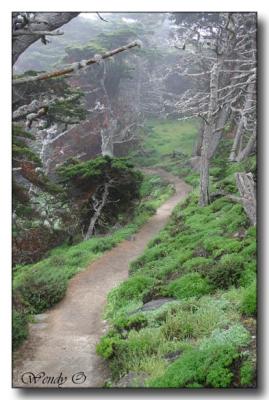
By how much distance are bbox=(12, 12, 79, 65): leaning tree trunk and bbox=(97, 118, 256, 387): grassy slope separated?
5.51 feet

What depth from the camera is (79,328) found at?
5.48 metres

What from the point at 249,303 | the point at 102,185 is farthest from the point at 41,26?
the point at 249,303

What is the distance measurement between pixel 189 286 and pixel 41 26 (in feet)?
11.4

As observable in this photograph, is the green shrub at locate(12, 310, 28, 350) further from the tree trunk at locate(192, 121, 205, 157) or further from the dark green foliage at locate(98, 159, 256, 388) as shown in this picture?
the tree trunk at locate(192, 121, 205, 157)

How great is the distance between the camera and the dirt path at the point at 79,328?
17.3ft

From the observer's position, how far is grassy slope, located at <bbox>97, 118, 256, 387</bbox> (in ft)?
16.0

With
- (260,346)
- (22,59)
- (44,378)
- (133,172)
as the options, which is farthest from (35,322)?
(22,59)

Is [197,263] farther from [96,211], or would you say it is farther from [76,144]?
[76,144]

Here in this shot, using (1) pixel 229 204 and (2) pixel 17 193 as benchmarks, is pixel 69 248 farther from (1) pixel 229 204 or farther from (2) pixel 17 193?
(1) pixel 229 204

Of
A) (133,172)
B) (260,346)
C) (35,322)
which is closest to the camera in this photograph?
(260,346)

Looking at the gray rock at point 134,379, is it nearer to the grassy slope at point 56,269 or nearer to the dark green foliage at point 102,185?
the grassy slope at point 56,269

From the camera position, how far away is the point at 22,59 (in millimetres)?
5781

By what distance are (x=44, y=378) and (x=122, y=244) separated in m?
1.73
